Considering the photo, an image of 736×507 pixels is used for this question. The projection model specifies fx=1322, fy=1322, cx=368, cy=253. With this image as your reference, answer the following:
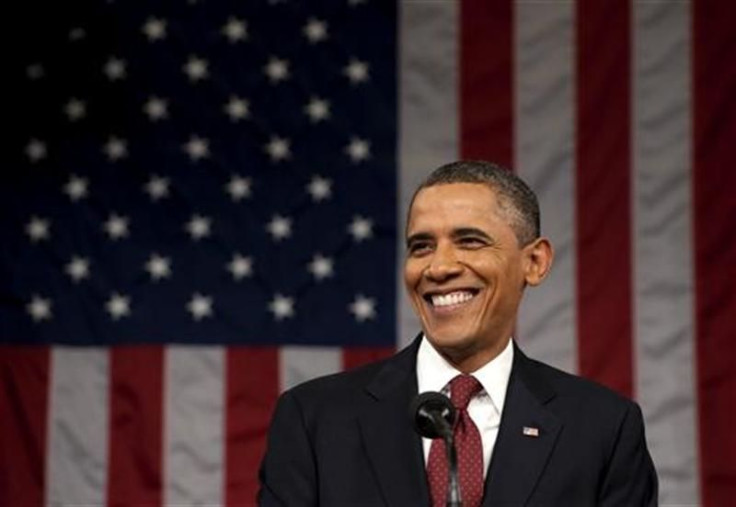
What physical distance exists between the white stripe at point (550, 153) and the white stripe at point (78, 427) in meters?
1.08

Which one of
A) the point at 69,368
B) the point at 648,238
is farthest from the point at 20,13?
the point at 648,238

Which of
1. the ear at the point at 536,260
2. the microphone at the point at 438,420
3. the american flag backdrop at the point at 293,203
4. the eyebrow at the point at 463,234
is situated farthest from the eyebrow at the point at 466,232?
the american flag backdrop at the point at 293,203

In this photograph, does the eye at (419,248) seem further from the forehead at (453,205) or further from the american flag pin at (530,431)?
the american flag pin at (530,431)

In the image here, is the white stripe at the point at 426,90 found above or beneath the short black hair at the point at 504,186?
above

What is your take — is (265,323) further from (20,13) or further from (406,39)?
(20,13)

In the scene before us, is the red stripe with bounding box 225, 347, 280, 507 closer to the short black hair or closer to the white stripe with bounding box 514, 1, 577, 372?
the white stripe with bounding box 514, 1, 577, 372

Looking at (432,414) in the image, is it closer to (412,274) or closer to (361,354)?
(412,274)

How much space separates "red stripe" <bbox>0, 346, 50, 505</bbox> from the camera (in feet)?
11.0

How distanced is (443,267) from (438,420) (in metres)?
0.38

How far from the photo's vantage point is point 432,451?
1.88 meters

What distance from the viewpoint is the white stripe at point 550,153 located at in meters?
3.34

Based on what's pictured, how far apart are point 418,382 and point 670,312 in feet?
4.90

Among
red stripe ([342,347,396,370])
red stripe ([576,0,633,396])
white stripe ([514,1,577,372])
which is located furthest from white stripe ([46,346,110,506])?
red stripe ([576,0,633,396])

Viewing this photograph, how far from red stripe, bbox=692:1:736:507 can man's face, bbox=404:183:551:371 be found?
1481 mm
